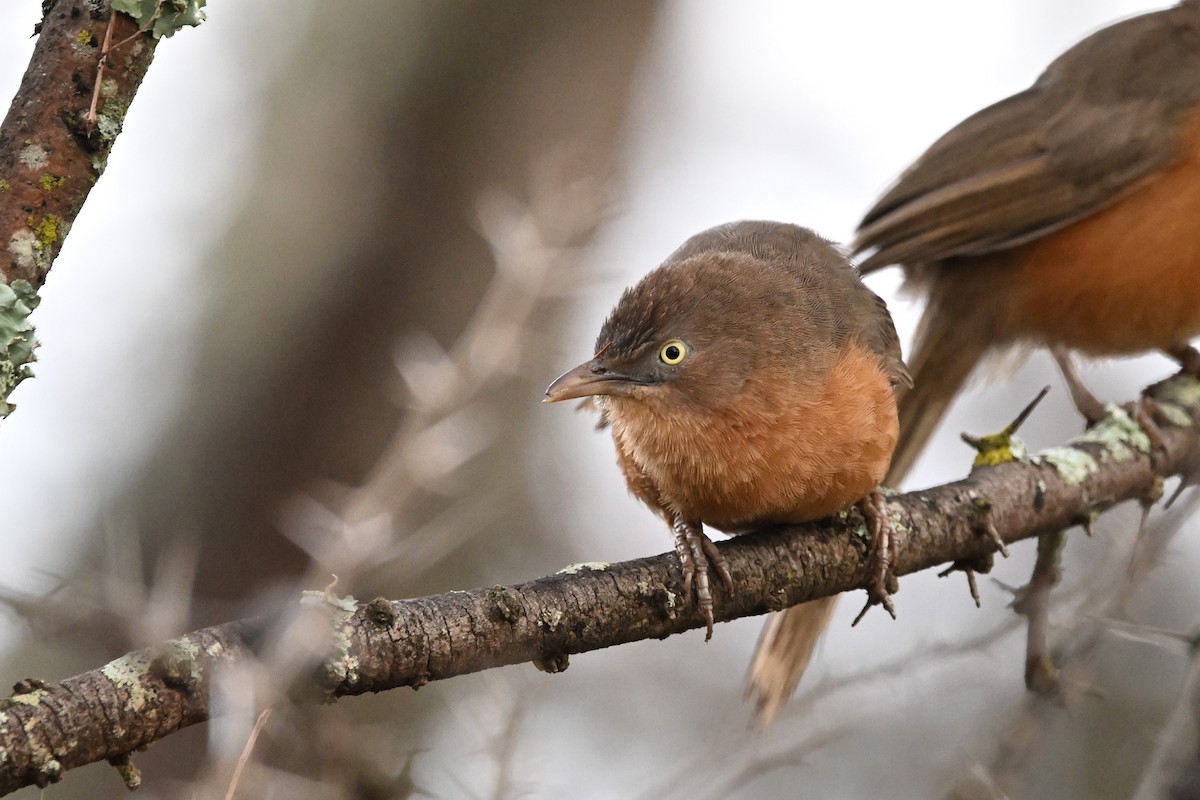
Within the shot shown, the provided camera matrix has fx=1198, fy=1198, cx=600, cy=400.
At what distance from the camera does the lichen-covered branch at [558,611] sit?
1.98 metres

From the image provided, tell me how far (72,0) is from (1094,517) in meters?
3.41

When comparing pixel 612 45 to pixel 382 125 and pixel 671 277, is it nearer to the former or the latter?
pixel 382 125

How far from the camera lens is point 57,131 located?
2137 mm

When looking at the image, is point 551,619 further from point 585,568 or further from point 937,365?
point 937,365

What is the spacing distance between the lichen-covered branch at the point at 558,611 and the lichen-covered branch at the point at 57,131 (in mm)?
535

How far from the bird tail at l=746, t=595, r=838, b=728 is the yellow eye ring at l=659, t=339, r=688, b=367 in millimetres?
936

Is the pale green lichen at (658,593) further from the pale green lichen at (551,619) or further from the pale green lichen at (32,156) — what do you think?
the pale green lichen at (32,156)

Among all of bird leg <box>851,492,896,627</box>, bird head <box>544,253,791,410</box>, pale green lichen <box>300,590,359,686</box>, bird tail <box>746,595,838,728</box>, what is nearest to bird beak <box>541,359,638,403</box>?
bird head <box>544,253,791,410</box>

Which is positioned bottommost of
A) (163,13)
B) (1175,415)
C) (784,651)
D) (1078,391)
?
(784,651)

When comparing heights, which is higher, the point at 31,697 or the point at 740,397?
the point at 740,397

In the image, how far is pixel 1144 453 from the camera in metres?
4.34

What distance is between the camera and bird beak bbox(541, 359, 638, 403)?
3.32 meters

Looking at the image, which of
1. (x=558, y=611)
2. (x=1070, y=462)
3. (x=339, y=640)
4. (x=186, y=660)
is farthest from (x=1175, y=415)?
(x=186, y=660)

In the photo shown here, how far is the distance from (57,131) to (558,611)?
4.43ft
